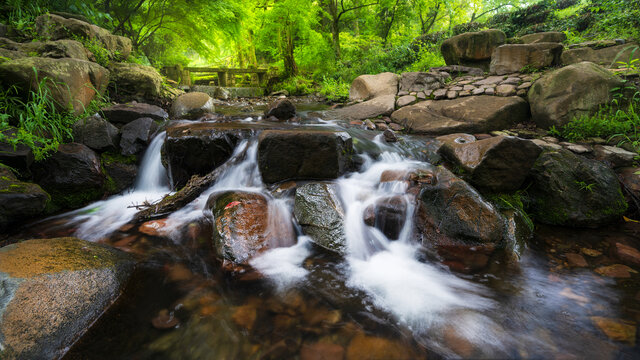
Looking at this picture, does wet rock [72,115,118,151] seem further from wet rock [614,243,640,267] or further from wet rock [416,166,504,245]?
wet rock [614,243,640,267]

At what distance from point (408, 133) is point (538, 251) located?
3.55 m

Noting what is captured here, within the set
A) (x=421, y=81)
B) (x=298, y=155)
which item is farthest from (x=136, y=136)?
(x=421, y=81)

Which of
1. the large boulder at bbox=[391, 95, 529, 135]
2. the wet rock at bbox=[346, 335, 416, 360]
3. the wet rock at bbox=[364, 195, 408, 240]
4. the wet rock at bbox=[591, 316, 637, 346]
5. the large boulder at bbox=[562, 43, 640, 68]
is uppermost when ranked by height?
the large boulder at bbox=[562, 43, 640, 68]

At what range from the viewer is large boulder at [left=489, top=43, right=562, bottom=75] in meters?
6.03

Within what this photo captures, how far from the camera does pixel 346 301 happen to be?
2061 millimetres

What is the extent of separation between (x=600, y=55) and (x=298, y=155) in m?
7.53

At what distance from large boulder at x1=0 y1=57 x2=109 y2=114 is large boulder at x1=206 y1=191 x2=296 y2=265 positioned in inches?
115

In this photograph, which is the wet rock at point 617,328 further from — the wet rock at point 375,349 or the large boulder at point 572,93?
the large boulder at point 572,93

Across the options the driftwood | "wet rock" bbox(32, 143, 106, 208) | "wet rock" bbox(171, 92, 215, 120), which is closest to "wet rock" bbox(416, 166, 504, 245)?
the driftwood

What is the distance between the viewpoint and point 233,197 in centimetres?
294

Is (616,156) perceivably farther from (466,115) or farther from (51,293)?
(51,293)

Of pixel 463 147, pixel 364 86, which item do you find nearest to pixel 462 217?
pixel 463 147

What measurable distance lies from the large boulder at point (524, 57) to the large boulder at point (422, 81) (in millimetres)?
1314

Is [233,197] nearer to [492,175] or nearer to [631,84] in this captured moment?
[492,175]
